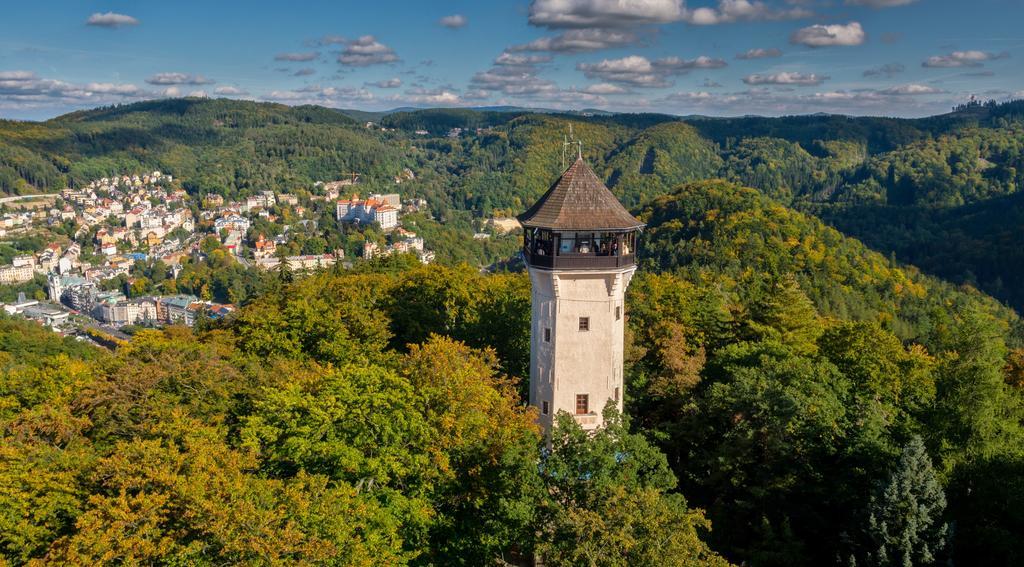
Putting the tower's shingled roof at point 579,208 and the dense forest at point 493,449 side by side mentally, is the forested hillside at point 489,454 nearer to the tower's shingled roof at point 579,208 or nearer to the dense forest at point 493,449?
the dense forest at point 493,449

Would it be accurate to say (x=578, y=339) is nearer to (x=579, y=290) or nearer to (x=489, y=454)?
(x=579, y=290)

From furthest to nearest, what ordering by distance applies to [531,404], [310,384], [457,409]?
[531,404]
[310,384]
[457,409]

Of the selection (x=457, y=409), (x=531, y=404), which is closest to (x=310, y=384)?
(x=457, y=409)

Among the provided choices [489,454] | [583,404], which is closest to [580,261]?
[583,404]

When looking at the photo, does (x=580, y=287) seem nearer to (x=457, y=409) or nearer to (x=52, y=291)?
(x=457, y=409)

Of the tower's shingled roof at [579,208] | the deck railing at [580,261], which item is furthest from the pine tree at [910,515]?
the tower's shingled roof at [579,208]

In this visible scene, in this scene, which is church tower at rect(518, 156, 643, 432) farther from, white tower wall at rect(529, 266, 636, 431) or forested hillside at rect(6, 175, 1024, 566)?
forested hillside at rect(6, 175, 1024, 566)
